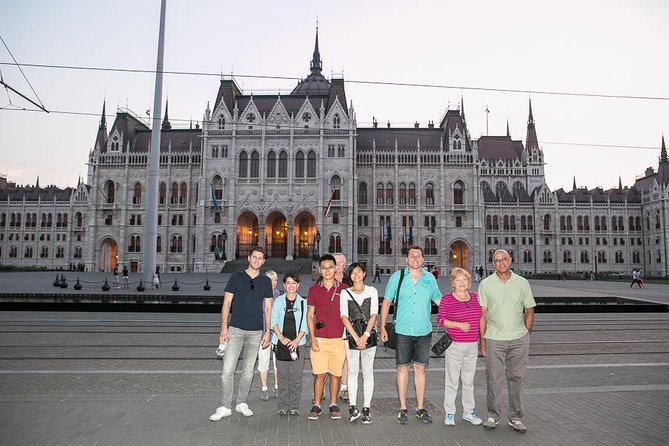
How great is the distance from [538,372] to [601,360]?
1.93 metres

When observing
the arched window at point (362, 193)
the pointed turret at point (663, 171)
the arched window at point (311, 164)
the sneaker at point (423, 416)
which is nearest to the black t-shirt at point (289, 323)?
the sneaker at point (423, 416)

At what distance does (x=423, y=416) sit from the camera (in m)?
5.81

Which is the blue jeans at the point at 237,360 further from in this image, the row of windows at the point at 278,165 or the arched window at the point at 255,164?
the arched window at the point at 255,164

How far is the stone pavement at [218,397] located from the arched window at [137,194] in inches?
2062

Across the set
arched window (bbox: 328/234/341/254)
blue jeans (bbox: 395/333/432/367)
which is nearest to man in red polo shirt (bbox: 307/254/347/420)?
blue jeans (bbox: 395/333/432/367)

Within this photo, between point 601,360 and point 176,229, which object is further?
point 176,229

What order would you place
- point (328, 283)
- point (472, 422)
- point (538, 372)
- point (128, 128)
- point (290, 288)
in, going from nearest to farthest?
point (472, 422) < point (328, 283) < point (290, 288) < point (538, 372) < point (128, 128)

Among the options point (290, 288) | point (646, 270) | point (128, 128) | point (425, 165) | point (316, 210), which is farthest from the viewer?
point (646, 270)

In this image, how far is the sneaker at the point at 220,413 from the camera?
18.9 ft

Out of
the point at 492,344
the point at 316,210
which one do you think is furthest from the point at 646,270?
the point at 492,344

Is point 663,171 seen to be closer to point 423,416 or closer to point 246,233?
point 246,233

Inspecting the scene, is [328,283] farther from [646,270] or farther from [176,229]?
[646,270]

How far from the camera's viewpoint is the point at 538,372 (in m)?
8.51

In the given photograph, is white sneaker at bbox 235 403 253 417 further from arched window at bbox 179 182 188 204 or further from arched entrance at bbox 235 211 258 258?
arched window at bbox 179 182 188 204
